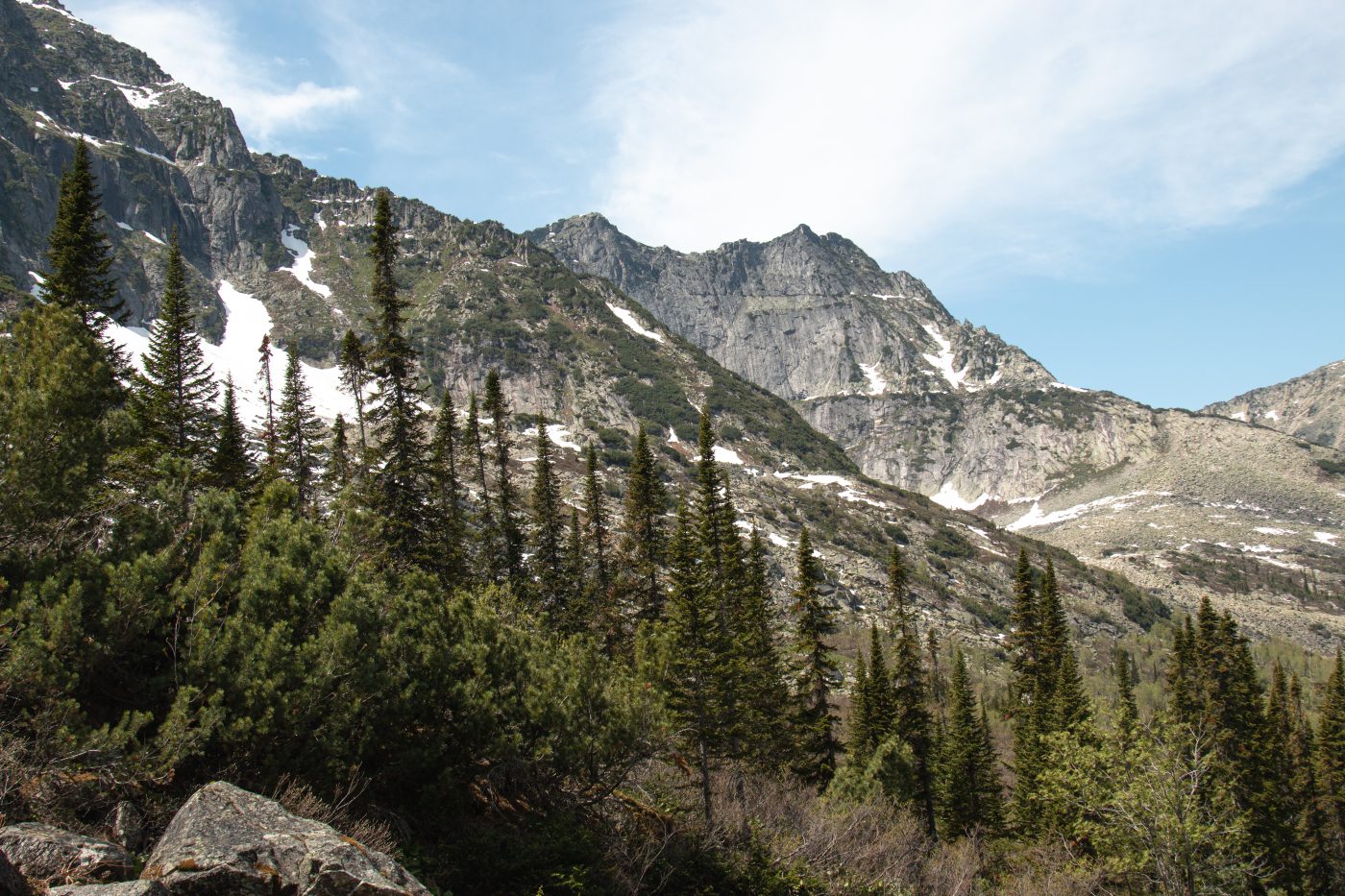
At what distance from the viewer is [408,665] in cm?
1301

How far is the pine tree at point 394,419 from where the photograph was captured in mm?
27688

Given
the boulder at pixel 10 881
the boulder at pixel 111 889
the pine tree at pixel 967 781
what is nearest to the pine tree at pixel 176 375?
the boulder at pixel 10 881

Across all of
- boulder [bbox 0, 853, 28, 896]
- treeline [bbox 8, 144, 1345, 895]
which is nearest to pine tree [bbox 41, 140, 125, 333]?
treeline [bbox 8, 144, 1345, 895]

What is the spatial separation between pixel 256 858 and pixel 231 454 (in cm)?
3151

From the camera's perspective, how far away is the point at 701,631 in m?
29.4

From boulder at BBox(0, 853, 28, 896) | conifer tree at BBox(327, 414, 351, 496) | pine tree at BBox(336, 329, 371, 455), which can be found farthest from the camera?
conifer tree at BBox(327, 414, 351, 496)

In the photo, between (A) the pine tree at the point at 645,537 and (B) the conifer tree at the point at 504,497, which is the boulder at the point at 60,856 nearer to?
(A) the pine tree at the point at 645,537

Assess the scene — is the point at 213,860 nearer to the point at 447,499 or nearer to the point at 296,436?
the point at 447,499

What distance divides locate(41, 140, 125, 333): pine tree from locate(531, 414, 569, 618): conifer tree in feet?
64.4

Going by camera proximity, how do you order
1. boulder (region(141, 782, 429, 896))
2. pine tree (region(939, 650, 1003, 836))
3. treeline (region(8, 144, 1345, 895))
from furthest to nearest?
1. pine tree (region(939, 650, 1003, 836))
2. treeline (region(8, 144, 1345, 895))
3. boulder (region(141, 782, 429, 896))

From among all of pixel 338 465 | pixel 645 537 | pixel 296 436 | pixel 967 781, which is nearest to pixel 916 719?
pixel 967 781

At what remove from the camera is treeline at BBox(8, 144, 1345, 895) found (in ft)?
32.0

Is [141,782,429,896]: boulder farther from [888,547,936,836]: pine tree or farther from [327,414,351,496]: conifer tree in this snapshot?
[888,547,936,836]: pine tree

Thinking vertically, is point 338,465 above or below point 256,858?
above
